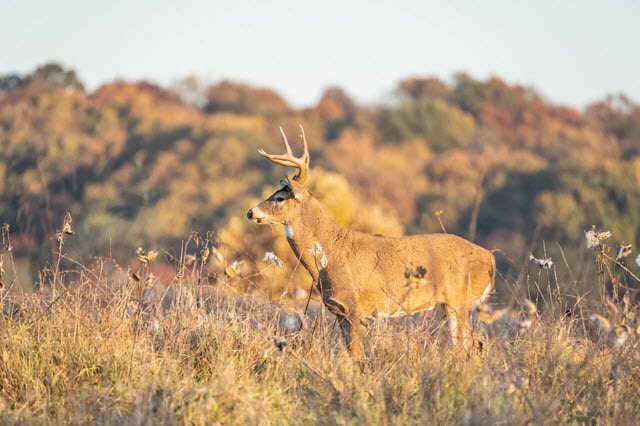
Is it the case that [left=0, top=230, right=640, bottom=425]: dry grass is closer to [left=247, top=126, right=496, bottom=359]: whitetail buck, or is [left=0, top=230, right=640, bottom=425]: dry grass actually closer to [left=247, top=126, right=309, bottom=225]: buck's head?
[left=247, top=126, right=496, bottom=359]: whitetail buck

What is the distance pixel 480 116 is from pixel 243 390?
6628 cm

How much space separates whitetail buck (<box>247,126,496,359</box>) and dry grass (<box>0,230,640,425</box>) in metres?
0.60

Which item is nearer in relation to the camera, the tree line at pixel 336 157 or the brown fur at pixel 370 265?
the brown fur at pixel 370 265

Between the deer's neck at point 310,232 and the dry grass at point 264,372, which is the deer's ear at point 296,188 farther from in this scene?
the dry grass at point 264,372

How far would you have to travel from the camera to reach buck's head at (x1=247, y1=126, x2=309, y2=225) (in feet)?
27.5

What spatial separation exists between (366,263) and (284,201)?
0.95m

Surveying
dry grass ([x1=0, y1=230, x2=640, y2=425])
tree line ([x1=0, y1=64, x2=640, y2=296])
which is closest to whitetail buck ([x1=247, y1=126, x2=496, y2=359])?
dry grass ([x1=0, y1=230, x2=640, y2=425])

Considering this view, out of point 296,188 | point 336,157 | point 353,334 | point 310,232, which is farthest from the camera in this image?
point 336,157

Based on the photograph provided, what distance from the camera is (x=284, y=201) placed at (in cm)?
843

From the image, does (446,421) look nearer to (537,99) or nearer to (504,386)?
(504,386)

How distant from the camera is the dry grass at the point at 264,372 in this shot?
18.8 feet

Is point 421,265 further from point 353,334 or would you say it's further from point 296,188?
point 296,188

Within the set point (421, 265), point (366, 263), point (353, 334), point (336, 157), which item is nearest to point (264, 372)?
point (353, 334)

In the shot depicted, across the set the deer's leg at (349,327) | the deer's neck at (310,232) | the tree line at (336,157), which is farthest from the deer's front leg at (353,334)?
the tree line at (336,157)
